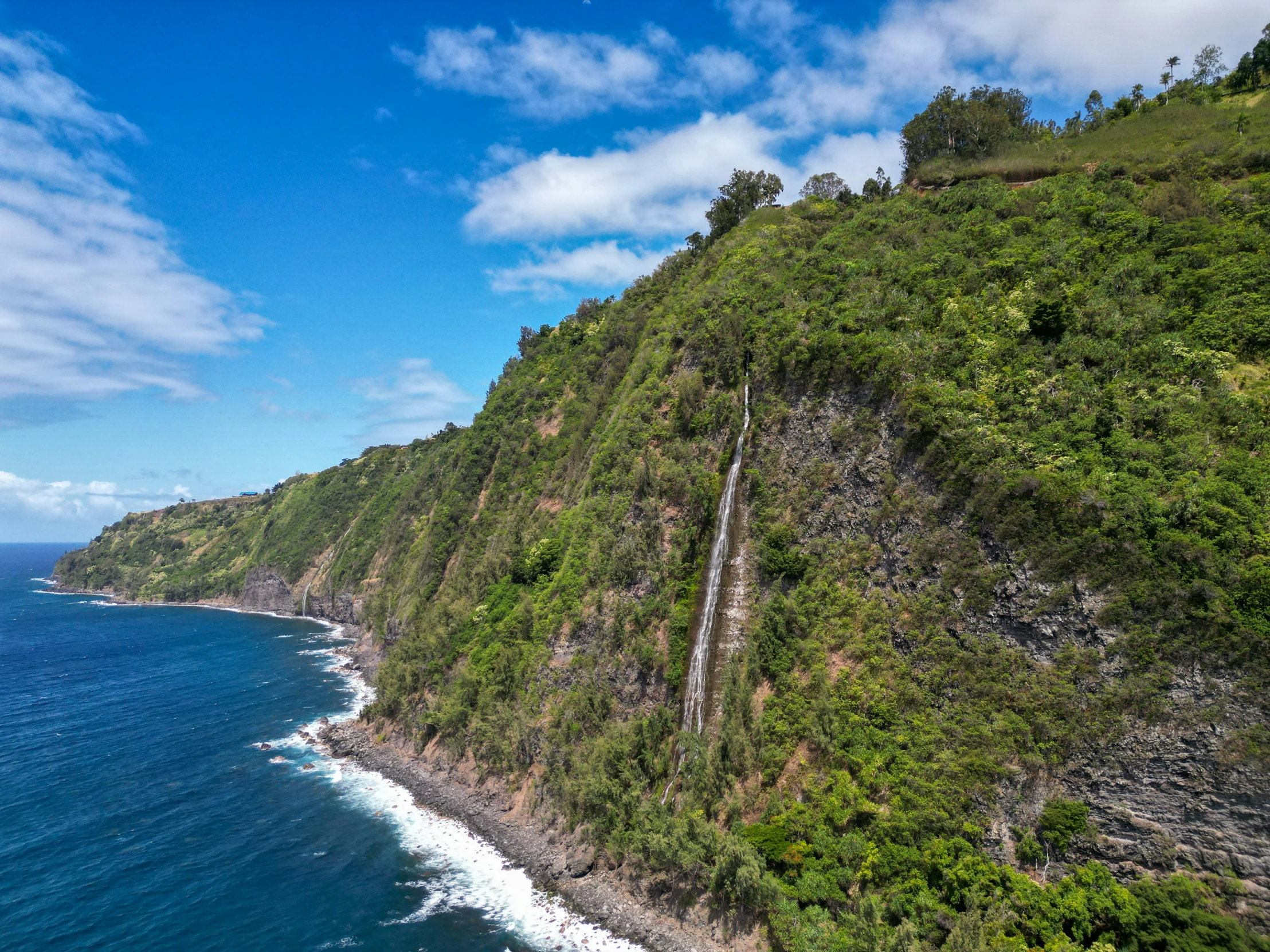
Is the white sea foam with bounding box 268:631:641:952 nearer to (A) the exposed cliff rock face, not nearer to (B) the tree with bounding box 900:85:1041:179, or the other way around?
(A) the exposed cliff rock face

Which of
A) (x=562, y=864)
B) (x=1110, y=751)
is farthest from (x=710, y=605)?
(x=1110, y=751)

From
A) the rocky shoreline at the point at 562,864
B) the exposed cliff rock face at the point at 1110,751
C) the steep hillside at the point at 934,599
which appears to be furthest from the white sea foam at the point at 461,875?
the exposed cliff rock face at the point at 1110,751

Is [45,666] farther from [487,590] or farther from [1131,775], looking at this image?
[1131,775]

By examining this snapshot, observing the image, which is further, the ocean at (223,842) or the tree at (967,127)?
the tree at (967,127)

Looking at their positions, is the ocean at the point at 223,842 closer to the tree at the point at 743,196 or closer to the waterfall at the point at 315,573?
the waterfall at the point at 315,573

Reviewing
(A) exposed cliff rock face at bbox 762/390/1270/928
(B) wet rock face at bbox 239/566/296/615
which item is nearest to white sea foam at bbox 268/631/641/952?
(A) exposed cliff rock face at bbox 762/390/1270/928

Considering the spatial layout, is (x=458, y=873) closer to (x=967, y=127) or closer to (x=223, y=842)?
(x=223, y=842)
